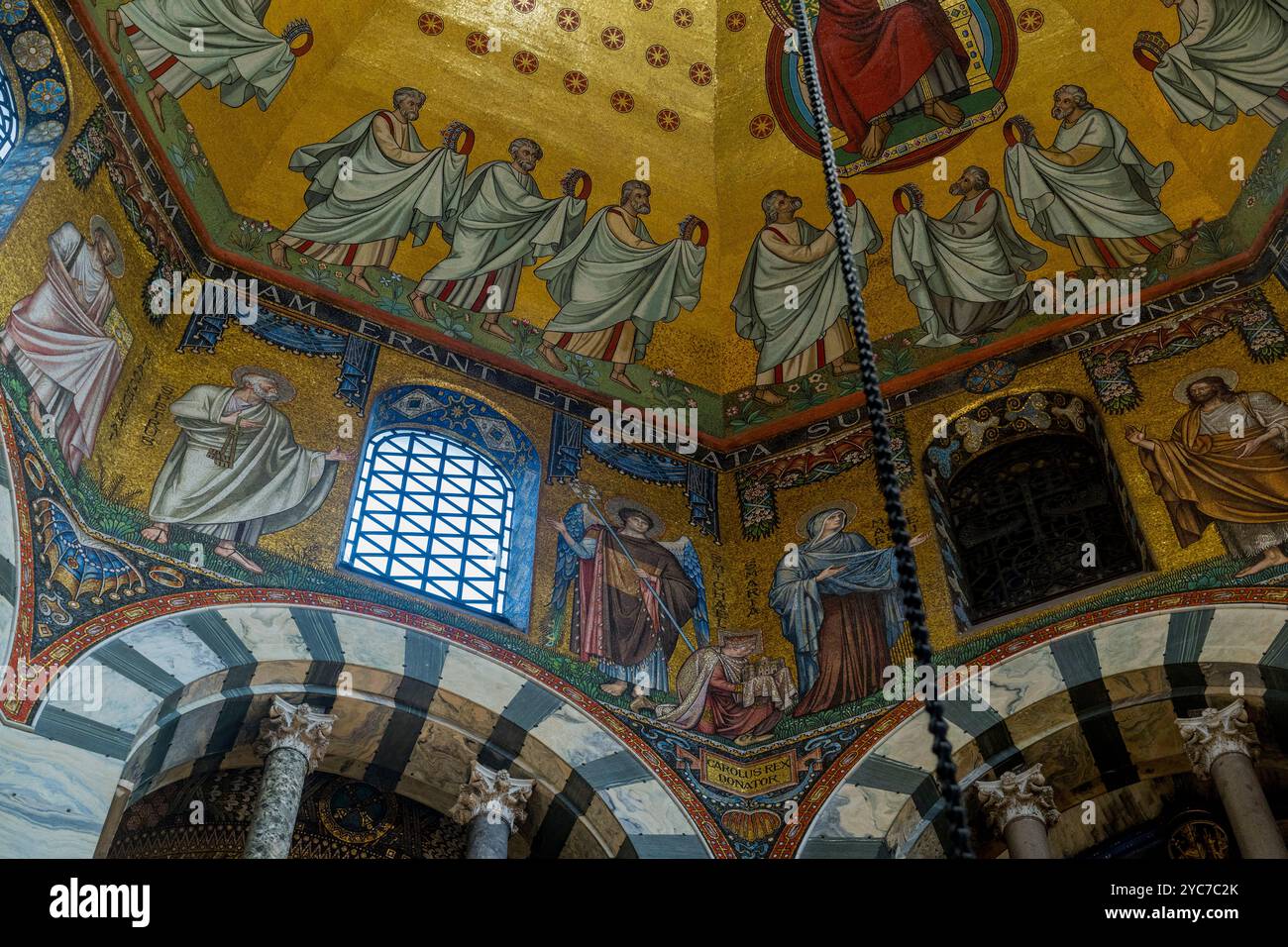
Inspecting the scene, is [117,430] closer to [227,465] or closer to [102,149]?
[227,465]

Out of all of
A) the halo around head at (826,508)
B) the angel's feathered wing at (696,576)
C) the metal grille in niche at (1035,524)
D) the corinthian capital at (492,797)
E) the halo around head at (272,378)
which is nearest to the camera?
the corinthian capital at (492,797)

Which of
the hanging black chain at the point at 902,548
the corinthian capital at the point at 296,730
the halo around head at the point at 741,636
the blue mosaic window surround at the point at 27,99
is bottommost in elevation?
the hanging black chain at the point at 902,548

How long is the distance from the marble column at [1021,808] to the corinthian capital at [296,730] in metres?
4.40

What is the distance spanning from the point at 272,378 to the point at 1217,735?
290 inches

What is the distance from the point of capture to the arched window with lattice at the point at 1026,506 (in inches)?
472

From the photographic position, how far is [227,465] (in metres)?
11.5

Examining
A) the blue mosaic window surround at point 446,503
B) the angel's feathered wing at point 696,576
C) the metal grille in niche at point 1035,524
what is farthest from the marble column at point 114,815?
the metal grille in niche at point 1035,524

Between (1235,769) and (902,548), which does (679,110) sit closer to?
(1235,769)

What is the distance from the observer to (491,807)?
34.6 ft

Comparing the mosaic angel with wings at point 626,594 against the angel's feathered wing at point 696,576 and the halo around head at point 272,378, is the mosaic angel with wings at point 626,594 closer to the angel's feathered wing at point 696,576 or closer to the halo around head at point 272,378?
the angel's feathered wing at point 696,576

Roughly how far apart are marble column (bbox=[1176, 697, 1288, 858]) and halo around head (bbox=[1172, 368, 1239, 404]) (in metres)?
2.99

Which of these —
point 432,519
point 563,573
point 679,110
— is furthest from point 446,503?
point 679,110

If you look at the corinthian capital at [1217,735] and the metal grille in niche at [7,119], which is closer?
the corinthian capital at [1217,735]

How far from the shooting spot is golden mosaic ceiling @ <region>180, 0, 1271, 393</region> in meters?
13.9
